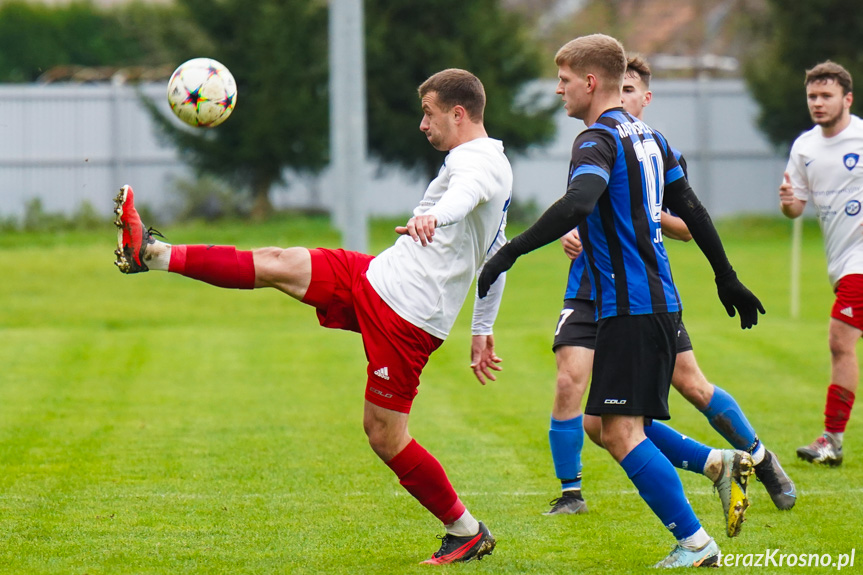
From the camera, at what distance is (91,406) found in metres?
9.20

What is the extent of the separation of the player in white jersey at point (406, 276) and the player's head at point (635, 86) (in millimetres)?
1255

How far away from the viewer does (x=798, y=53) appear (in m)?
26.4

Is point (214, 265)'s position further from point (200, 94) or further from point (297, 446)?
point (297, 446)

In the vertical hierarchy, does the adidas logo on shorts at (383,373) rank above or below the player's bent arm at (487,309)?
below

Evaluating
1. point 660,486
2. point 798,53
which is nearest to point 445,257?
point 660,486

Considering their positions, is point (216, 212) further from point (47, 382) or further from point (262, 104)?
point (47, 382)

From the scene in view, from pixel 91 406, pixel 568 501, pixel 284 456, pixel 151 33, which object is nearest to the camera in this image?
pixel 568 501

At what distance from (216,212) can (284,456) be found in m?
19.4

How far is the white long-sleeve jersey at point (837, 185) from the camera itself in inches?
277

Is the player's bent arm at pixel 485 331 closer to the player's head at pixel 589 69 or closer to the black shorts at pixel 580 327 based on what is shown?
the black shorts at pixel 580 327

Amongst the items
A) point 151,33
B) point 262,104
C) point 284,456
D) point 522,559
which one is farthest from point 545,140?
point 522,559

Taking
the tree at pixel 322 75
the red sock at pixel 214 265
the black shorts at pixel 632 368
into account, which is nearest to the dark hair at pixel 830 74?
the black shorts at pixel 632 368

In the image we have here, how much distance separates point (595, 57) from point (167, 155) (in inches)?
865

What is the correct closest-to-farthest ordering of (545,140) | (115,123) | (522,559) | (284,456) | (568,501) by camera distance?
1. (522,559)
2. (568,501)
3. (284,456)
4. (115,123)
5. (545,140)
